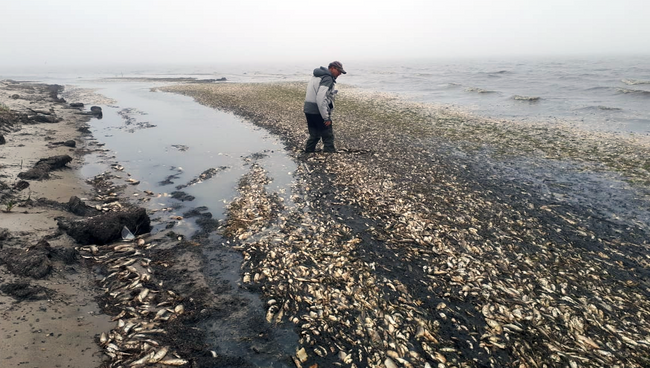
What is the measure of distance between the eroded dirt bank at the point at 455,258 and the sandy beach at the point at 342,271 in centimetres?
5

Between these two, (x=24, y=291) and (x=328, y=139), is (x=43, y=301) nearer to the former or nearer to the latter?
(x=24, y=291)

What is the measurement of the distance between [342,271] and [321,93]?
1051 centimetres

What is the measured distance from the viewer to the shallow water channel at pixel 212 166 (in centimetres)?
678

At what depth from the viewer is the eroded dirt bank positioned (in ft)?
21.5

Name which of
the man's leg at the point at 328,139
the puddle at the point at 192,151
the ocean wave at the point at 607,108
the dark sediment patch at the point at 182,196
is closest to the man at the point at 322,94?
the man's leg at the point at 328,139

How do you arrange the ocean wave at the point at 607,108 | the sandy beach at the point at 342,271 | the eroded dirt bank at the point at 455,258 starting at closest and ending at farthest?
the sandy beach at the point at 342,271 → the eroded dirt bank at the point at 455,258 → the ocean wave at the point at 607,108

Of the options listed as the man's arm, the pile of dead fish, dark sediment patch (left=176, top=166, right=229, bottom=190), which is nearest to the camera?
the pile of dead fish

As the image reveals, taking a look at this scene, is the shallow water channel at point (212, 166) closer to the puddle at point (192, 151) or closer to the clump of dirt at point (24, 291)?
the puddle at point (192, 151)

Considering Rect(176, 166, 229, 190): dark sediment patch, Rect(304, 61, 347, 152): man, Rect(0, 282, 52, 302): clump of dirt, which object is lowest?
Rect(0, 282, 52, 302): clump of dirt

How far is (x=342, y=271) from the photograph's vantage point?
865 cm

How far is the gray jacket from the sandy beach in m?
3.17

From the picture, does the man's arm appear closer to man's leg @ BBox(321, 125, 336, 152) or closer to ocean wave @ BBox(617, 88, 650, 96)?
man's leg @ BBox(321, 125, 336, 152)

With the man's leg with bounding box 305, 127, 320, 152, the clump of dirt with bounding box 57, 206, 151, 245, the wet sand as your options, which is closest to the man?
the man's leg with bounding box 305, 127, 320, 152

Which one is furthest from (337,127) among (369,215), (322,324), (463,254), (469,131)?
(322,324)
